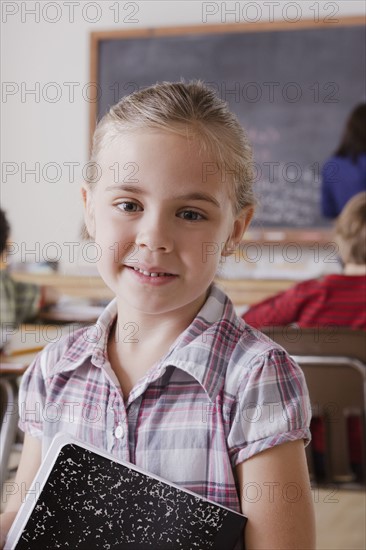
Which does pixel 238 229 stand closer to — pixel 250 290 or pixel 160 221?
pixel 160 221

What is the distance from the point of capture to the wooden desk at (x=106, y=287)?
3.16 metres

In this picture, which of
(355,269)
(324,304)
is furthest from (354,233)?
(324,304)

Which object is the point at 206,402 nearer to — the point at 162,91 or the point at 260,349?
the point at 260,349

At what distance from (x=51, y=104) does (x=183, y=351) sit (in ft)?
14.8

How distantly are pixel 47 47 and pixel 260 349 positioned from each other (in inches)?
182

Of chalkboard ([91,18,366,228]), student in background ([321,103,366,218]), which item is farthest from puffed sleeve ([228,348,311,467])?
chalkboard ([91,18,366,228])

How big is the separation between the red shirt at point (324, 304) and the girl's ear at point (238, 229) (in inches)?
43.9

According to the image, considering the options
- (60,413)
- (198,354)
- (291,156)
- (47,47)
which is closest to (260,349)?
(198,354)

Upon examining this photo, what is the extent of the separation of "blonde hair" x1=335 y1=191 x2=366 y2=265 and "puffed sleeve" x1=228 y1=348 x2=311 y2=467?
148 centimetres

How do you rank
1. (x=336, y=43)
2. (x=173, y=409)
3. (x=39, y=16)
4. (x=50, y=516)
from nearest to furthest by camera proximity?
(x=50, y=516)
(x=173, y=409)
(x=336, y=43)
(x=39, y=16)

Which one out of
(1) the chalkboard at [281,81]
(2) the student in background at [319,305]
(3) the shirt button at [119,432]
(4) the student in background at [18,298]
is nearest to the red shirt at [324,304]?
(2) the student in background at [319,305]

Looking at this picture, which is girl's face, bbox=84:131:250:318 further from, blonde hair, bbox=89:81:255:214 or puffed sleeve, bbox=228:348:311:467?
puffed sleeve, bbox=228:348:311:467

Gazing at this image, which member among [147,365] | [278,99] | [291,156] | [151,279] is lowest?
[147,365]

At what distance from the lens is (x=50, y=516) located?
0.80 metres
